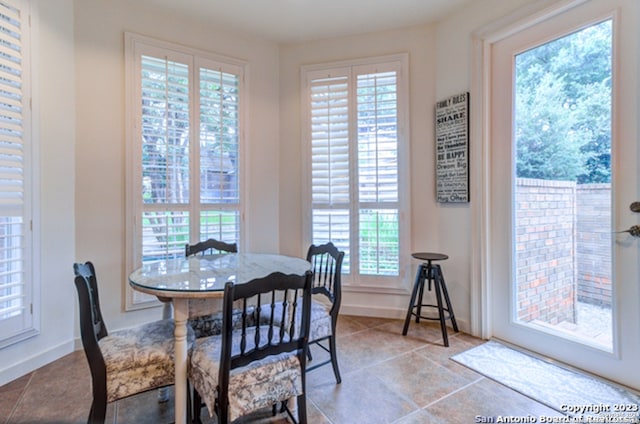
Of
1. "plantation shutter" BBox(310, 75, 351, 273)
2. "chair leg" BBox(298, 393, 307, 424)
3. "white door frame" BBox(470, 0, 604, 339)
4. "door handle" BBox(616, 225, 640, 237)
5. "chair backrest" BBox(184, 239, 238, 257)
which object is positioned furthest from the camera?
"plantation shutter" BBox(310, 75, 351, 273)

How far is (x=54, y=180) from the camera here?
2355 mm

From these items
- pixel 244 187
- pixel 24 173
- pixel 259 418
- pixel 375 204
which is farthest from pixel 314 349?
pixel 24 173

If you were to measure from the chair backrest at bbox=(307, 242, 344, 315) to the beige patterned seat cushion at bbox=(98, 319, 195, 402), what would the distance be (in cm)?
91

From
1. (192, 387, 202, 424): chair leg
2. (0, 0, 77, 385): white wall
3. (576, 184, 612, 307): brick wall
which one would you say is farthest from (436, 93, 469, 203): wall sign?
(0, 0, 77, 385): white wall

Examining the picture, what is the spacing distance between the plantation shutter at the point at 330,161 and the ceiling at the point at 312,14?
0.49m

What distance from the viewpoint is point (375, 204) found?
3.19m

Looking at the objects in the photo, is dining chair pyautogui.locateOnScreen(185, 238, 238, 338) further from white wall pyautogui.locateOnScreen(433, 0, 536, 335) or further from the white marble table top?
white wall pyautogui.locateOnScreen(433, 0, 536, 335)

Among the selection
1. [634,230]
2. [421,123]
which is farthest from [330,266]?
[634,230]

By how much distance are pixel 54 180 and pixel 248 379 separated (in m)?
2.15

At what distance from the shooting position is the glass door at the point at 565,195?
6.31 feet

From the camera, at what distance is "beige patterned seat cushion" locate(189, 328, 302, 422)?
1.38m

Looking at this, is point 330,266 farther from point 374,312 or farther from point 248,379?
point 248,379

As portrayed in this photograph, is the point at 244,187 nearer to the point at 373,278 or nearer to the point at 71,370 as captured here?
the point at 373,278

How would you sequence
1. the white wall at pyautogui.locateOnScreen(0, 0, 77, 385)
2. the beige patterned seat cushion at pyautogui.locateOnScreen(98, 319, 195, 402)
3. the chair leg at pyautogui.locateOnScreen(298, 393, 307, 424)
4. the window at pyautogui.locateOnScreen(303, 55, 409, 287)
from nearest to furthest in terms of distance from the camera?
the beige patterned seat cushion at pyautogui.locateOnScreen(98, 319, 195, 402)
the chair leg at pyautogui.locateOnScreen(298, 393, 307, 424)
the white wall at pyautogui.locateOnScreen(0, 0, 77, 385)
the window at pyautogui.locateOnScreen(303, 55, 409, 287)
